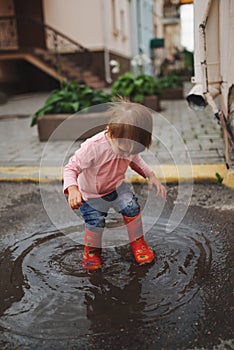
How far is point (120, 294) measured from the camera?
6.53 feet

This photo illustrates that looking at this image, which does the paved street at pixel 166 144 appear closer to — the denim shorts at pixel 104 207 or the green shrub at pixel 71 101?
the green shrub at pixel 71 101

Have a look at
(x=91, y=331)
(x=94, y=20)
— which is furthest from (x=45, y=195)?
(x=94, y=20)

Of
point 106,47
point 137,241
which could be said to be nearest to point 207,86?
point 137,241

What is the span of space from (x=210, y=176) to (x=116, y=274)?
1.81 metres

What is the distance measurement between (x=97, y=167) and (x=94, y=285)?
0.62 meters

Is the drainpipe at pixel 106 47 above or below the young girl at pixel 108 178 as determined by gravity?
above

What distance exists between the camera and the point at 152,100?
8844mm

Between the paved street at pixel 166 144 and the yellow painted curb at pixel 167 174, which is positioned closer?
the yellow painted curb at pixel 167 174

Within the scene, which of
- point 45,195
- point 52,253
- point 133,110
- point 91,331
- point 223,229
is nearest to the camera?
point 91,331

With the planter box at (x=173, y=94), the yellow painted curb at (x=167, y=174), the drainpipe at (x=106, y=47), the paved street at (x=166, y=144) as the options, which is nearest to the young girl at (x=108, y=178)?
the paved street at (x=166, y=144)

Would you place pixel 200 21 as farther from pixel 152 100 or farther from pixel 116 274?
pixel 152 100

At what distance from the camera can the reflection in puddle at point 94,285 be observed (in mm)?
1782

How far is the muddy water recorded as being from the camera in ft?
5.47

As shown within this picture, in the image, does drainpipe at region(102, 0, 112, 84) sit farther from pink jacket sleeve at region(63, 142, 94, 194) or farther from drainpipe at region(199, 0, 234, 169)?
pink jacket sleeve at region(63, 142, 94, 194)
